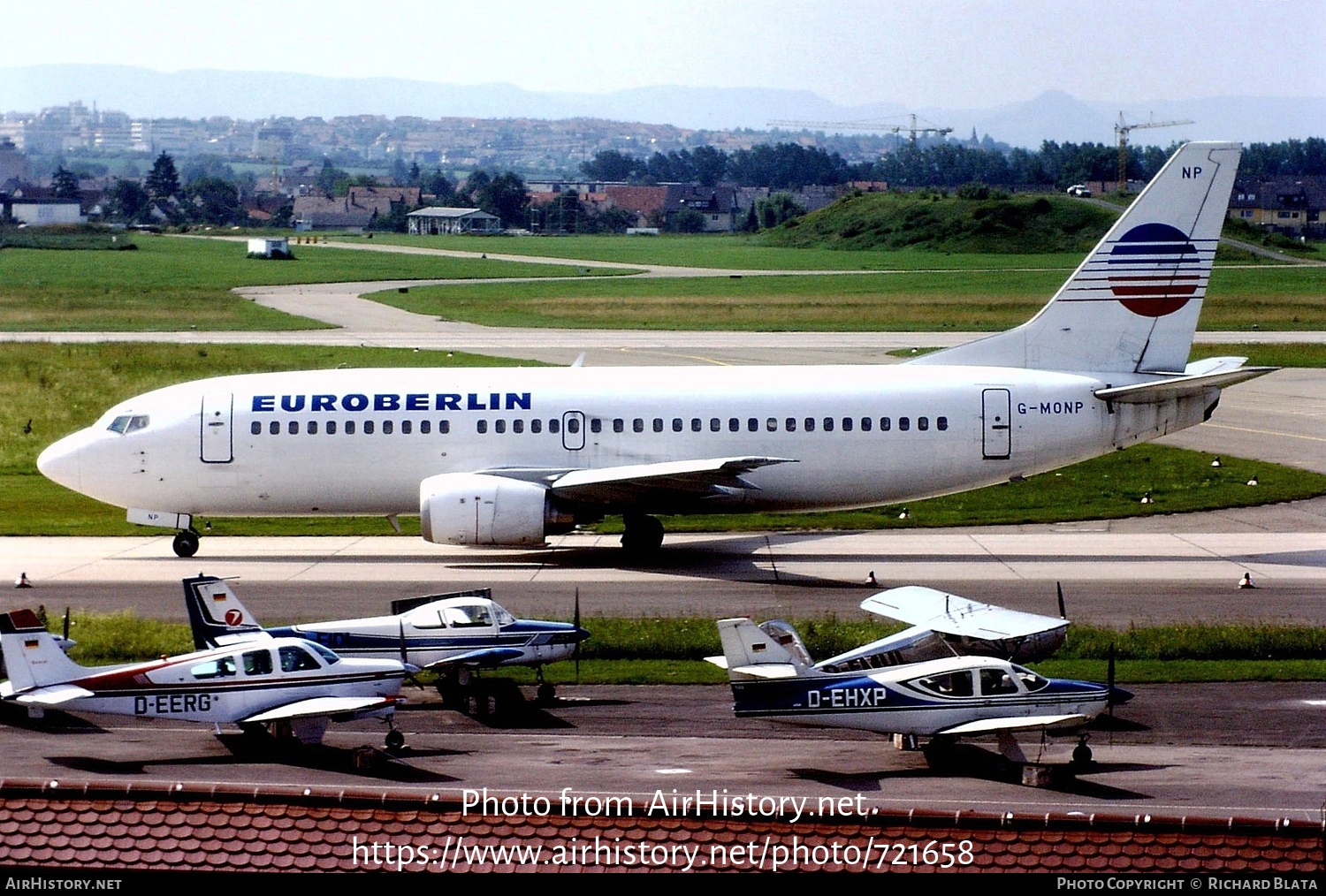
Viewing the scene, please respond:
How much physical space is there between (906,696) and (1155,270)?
64.9 ft

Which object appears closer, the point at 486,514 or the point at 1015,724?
the point at 1015,724

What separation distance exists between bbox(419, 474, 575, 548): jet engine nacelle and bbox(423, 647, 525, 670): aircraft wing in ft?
35.1

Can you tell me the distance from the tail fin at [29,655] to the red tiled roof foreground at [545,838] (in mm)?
7692

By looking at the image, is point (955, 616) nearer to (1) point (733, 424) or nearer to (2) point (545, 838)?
(1) point (733, 424)

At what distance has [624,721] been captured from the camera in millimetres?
25891

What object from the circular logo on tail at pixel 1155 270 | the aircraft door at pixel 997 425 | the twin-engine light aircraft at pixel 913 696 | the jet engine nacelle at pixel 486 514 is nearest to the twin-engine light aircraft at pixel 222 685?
the twin-engine light aircraft at pixel 913 696

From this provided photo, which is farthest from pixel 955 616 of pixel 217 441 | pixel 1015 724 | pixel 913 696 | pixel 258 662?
pixel 217 441

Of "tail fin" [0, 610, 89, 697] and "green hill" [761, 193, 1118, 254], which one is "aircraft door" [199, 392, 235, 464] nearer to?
"tail fin" [0, 610, 89, 697]

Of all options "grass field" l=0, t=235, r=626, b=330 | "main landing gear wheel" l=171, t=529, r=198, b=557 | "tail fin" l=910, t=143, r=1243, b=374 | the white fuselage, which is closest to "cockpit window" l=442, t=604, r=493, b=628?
the white fuselage

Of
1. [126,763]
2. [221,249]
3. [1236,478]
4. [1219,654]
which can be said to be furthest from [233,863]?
[221,249]

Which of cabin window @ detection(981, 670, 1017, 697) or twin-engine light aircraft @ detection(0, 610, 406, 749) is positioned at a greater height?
cabin window @ detection(981, 670, 1017, 697)

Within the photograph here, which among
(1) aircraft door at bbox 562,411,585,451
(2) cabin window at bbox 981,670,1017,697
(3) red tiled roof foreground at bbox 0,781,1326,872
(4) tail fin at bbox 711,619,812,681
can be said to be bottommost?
(2) cabin window at bbox 981,670,1017,697

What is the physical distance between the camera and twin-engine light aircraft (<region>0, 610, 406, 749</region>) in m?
23.3

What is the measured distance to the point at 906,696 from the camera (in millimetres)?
23266
